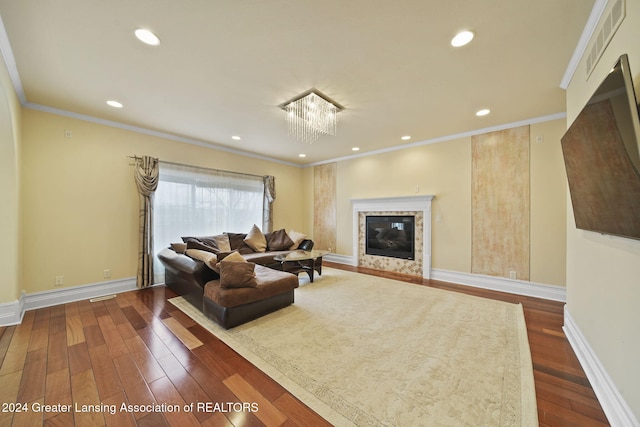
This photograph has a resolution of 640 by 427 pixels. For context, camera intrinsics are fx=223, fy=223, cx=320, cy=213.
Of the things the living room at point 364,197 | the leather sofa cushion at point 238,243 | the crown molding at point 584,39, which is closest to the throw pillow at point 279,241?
the leather sofa cushion at point 238,243

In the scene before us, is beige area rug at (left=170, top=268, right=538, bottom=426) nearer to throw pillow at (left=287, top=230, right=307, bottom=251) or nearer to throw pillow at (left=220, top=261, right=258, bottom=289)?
throw pillow at (left=220, top=261, right=258, bottom=289)

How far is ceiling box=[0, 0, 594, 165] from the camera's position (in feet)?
5.35

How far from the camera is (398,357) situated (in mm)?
1974

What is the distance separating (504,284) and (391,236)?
2.07m

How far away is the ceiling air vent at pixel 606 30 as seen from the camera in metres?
1.39

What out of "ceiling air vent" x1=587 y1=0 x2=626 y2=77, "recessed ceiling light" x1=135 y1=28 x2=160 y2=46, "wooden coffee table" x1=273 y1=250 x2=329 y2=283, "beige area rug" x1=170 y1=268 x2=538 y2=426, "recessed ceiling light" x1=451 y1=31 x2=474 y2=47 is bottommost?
"beige area rug" x1=170 y1=268 x2=538 y2=426

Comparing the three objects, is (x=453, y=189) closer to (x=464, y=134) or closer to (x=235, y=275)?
(x=464, y=134)

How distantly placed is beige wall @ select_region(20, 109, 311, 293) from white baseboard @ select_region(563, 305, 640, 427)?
550 cm

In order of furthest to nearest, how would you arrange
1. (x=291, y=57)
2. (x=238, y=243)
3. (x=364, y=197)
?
(x=364, y=197) → (x=238, y=243) → (x=291, y=57)

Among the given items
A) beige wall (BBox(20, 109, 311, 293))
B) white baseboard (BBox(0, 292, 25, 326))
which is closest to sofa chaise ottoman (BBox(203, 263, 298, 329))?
white baseboard (BBox(0, 292, 25, 326))

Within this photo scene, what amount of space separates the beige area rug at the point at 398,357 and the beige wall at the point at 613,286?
19.8 inches

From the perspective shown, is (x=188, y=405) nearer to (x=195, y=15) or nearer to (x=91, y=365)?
(x=91, y=365)

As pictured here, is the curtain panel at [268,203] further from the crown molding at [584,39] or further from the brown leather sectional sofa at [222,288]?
the crown molding at [584,39]

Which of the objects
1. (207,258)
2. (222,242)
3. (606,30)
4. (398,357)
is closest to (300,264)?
(222,242)
